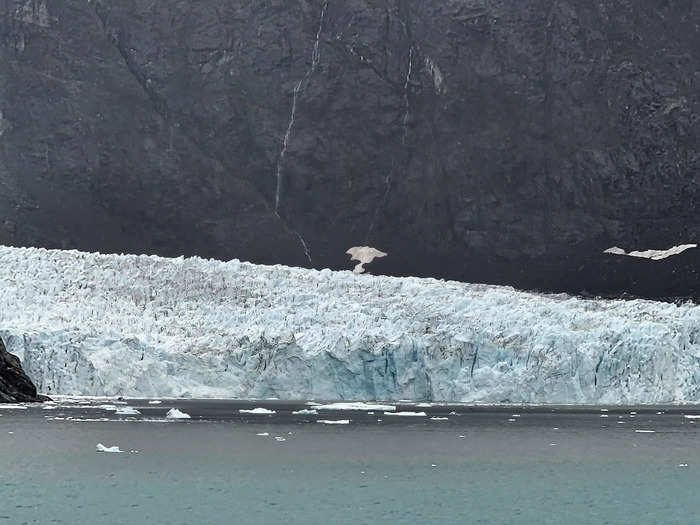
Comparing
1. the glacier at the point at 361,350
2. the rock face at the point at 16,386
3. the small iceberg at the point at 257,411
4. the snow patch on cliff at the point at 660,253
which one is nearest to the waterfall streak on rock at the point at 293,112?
the snow patch on cliff at the point at 660,253

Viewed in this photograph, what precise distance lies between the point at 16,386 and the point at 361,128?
78665 mm

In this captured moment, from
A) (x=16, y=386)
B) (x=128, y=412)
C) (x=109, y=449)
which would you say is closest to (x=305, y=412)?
(x=128, y=412)

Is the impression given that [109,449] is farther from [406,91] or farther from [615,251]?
[406,91]

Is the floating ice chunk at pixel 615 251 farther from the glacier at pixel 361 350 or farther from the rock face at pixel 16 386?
the rock face at pixel 16 386

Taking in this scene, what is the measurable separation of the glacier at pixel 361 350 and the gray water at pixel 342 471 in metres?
5.62

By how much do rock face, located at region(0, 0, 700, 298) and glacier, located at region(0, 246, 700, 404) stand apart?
54655 millimetres

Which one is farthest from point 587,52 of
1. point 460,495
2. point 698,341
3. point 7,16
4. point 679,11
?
point 460,495

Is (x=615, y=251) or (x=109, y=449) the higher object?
(x=615, y=251)

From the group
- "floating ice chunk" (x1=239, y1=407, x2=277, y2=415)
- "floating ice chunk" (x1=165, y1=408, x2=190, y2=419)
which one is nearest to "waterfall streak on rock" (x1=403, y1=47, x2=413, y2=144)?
"floating ice chunk" (x1=239, y1=407, x2=277, y2=415)

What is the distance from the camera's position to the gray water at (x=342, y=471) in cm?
2473

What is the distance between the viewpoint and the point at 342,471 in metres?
30.7

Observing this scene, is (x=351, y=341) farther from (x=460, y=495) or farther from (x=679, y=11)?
(x=679, y=11)

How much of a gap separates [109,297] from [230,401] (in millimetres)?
7539

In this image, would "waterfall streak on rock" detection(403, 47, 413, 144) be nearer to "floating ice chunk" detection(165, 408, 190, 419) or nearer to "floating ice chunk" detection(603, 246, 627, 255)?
"floating ice chunk" detection(603, 246, 627, 255)
